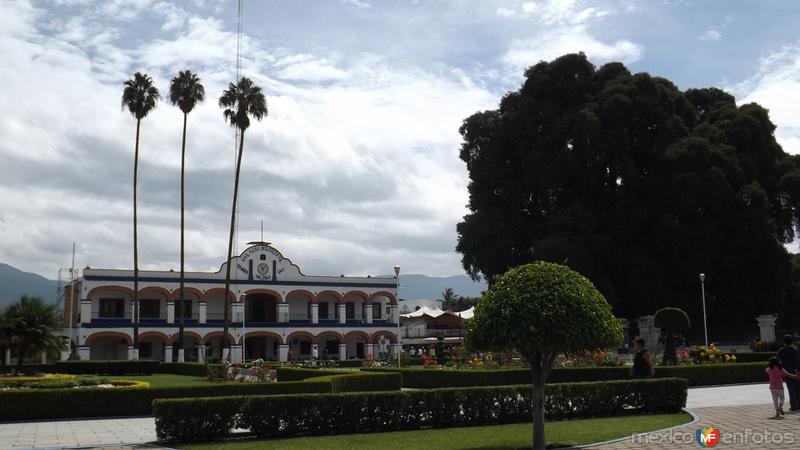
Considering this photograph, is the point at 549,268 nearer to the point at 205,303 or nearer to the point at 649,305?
the point at 649,305

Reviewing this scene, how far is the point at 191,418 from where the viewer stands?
45.4ft

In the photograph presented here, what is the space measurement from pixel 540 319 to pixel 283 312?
4672 cm

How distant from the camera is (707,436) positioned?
40.5ft

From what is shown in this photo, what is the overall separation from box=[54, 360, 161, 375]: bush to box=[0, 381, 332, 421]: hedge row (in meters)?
22.1

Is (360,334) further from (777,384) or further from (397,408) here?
(777,384)

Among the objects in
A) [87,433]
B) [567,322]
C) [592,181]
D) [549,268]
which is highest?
[592,181]

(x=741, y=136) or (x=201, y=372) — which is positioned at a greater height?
(x=741, y=136)

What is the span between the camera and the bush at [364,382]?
23.0 meters

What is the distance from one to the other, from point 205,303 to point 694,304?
33.0m

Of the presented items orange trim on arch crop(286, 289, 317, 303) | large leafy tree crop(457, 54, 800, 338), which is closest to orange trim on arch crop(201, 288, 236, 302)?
orange trim on arch crop(286, 289, 317, 303)

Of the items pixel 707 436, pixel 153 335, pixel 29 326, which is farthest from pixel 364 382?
pixel 153 335

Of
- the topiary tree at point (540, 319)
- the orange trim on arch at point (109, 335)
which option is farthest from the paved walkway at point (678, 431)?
the orange trim on arch at point (109, 335)

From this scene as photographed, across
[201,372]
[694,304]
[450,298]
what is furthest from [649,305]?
[450,298]

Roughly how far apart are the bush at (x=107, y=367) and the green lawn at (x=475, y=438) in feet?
98.9
